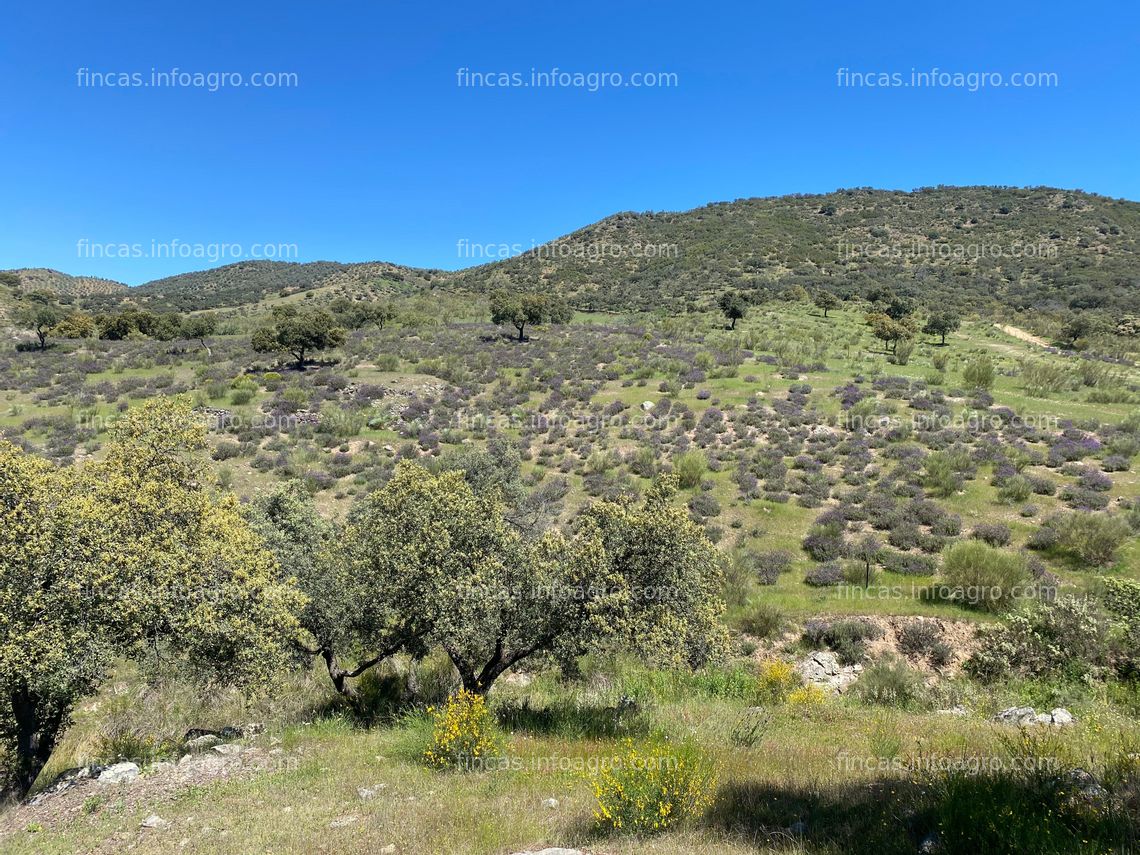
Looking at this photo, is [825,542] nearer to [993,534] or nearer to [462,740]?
[993,534]

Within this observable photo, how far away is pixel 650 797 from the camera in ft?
23.6

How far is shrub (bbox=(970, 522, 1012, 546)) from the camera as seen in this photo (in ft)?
70.7

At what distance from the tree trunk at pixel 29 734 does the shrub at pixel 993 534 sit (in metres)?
30.0

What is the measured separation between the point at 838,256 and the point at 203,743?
388ft

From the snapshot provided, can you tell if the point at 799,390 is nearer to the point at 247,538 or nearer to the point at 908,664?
the point at 908,664

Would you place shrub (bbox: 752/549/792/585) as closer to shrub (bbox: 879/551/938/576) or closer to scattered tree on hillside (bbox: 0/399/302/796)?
shrub (bbox: 879/551/938/576)

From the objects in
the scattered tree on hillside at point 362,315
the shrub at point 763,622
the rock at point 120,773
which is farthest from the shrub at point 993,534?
the scattered tree on hillside at point 362,315

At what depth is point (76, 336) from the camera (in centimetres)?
6219

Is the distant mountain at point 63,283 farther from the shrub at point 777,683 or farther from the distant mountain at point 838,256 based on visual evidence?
the shrub at point 777,683

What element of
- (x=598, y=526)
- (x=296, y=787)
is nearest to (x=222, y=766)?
(x=296, y=787)

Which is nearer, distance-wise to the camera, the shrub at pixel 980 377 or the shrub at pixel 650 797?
the shrub at pixel 650 797

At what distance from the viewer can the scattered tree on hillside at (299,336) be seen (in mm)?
50406

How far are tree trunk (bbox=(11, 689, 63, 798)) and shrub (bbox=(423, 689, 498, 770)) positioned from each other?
291 inches

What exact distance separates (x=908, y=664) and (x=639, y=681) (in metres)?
8.78
